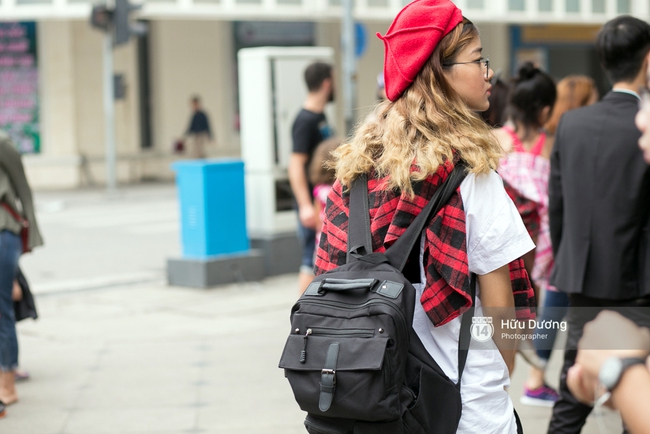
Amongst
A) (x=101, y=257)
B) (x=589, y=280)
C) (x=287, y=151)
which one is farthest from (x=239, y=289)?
(x=589, y=280)

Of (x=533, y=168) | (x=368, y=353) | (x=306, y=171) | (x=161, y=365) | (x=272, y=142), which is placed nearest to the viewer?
(x=368, y=353)

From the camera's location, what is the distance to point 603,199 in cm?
355

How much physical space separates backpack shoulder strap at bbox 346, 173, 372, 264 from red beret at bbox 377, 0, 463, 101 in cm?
27

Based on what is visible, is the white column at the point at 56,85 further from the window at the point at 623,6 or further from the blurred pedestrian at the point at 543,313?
the blurred pedestrian at the point at 543,313

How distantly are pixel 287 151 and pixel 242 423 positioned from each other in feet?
14.4

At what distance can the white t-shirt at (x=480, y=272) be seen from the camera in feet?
7.64

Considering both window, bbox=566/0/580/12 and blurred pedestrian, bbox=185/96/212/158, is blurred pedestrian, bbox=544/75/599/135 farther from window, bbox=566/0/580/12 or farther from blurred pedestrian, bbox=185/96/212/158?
blurred pedestrian, bbox=185/96/212/158

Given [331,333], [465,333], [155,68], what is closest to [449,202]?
[465,333]

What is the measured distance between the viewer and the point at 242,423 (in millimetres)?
4797

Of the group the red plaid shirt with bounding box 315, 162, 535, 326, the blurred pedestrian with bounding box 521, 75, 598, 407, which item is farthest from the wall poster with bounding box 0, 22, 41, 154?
the red plaid shirt with bounding box 315, 162, 535, 326

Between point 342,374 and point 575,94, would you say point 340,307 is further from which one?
point 575,94

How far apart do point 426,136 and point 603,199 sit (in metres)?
1.43

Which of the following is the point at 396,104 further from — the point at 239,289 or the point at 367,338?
the point at 239,289

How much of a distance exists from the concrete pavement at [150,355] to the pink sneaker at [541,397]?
6 cm
